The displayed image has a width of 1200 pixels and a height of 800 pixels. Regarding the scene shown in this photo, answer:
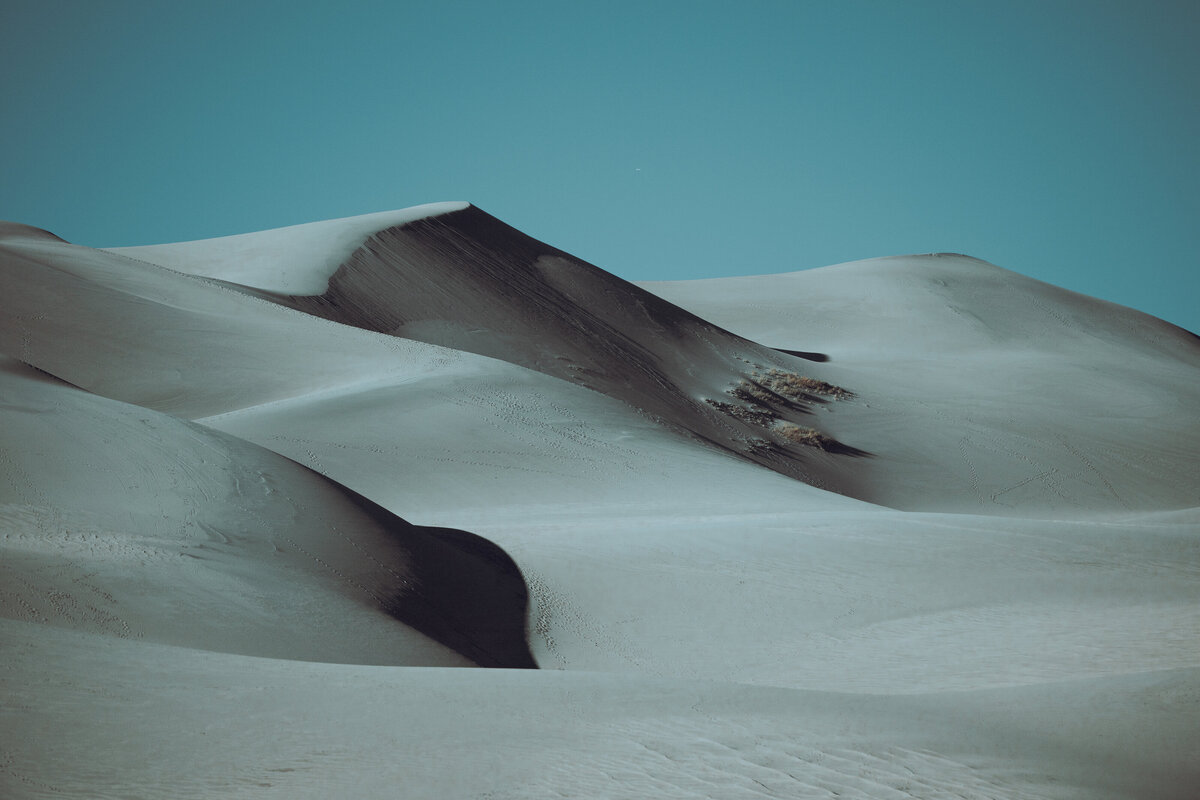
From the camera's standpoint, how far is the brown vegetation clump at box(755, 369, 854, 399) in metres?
23.9

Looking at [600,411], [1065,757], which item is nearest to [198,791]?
[1065,757]

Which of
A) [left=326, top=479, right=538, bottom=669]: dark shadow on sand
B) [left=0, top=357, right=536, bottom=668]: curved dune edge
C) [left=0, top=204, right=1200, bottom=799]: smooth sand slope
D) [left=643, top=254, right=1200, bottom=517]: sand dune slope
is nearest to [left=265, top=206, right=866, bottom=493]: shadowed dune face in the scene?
[left=0, top=204, right=1200, bottom=799]: smooth sand slope

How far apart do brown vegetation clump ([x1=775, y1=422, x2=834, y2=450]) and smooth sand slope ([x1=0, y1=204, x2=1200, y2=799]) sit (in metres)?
0.16

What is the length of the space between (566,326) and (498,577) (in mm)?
15105

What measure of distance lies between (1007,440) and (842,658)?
18.6 meters

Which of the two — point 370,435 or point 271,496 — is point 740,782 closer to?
point 271,496

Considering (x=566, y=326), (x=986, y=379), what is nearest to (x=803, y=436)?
(x=566, y=326)

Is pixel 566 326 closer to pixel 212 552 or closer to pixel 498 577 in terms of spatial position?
pixel 498 577

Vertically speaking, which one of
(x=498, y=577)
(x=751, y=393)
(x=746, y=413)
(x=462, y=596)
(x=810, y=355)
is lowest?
(x=462, y=596)

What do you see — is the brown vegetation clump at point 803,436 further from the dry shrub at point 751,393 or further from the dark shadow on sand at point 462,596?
the dark shadow on sand at point 462,596

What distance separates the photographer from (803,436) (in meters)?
21.5

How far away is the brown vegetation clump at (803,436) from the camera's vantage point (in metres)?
21.3

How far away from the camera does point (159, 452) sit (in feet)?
24.9

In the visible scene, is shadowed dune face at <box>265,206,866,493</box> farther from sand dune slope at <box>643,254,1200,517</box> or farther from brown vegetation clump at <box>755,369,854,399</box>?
sand dune slope at <box>643,254,1200,517</box>
